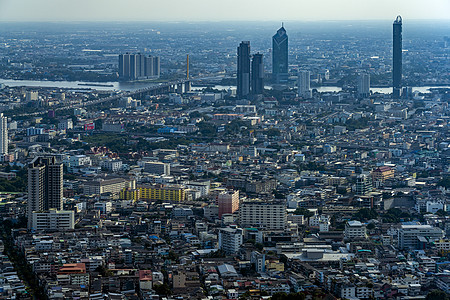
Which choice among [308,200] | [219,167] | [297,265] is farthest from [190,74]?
[297,265]

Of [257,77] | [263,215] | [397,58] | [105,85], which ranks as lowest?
[105,85]

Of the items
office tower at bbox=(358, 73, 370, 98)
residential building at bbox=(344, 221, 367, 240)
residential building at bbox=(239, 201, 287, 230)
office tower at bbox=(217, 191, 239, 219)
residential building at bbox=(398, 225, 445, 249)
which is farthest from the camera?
office tower at bbox=(358, 73, 370, 98)

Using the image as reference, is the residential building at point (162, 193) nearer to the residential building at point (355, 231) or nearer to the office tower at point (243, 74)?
the residential building at point (355, 231)

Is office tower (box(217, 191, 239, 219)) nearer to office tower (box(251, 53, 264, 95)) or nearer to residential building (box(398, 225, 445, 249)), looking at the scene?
residential building (box(398, 225, 445, 249))

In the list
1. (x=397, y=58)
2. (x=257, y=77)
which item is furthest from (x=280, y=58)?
(x=257, y=77)

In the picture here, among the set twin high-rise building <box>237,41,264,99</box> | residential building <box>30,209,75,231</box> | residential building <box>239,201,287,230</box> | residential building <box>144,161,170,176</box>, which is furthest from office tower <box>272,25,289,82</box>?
residential building <box>30,209,75,231</box>

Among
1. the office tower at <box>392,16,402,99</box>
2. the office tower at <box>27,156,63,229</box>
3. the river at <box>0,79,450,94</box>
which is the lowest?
the river at <box>0,79,450,94</box>

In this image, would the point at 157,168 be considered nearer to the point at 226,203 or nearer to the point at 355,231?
the point at 226,203
